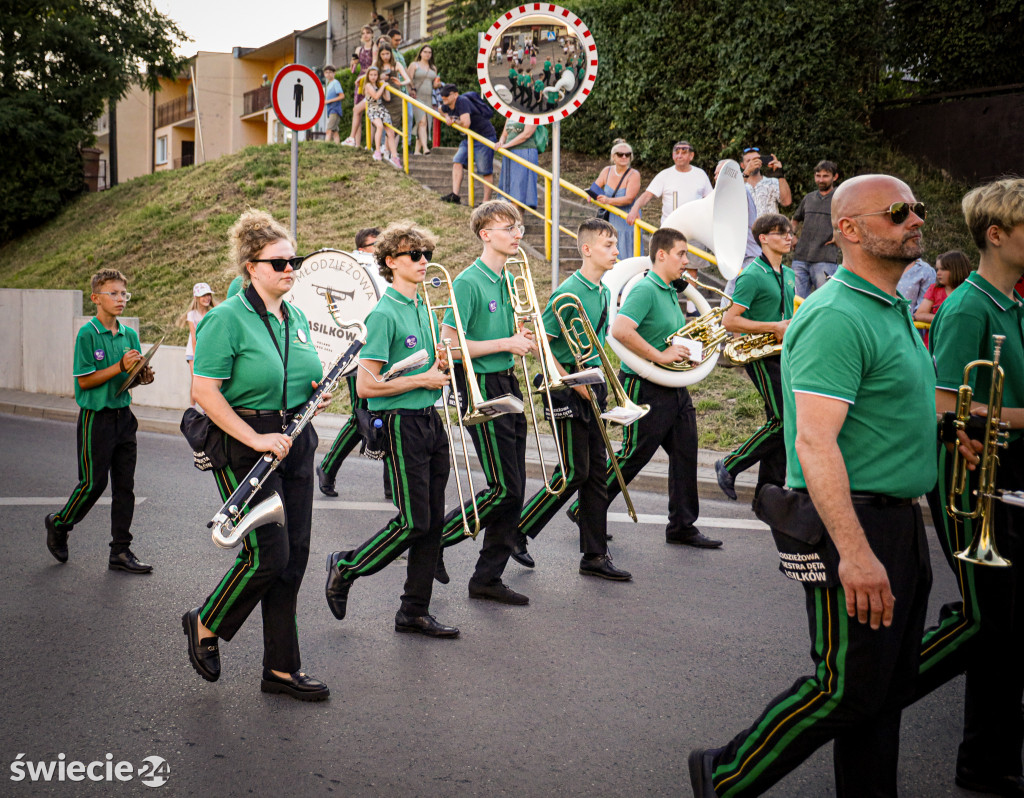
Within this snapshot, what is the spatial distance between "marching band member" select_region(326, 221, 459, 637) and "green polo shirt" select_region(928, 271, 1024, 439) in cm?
229

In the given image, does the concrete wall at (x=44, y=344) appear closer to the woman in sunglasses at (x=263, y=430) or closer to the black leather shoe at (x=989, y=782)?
the woman in sunglasses at (x=263, y=430)

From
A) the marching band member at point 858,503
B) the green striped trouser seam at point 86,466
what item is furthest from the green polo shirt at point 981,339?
the green striped trouser seam at point 86,466

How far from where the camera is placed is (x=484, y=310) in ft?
18.1

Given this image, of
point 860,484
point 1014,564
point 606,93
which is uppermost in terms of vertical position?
point 606,93

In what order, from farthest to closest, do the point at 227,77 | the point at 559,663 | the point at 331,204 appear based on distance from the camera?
the point at 227,77, the point at 331,204, the point at 559,663

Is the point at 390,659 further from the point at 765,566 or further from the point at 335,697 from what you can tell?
the point at 765,566

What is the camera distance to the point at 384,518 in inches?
291

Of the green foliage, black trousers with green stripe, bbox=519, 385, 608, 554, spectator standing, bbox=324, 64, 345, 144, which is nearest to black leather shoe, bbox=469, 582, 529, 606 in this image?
black trousers with green stripe, bbox=519, 385, 608, 554

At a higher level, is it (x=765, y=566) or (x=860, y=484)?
(x=860, y=484)

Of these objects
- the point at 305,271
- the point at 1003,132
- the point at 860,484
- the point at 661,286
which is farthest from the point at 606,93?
the point at 860,484

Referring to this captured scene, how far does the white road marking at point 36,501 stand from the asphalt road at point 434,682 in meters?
0.96

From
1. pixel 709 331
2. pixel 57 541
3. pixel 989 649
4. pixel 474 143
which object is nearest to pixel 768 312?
pixel 709 331

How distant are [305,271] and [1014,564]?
726cm

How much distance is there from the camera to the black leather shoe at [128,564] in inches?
239
